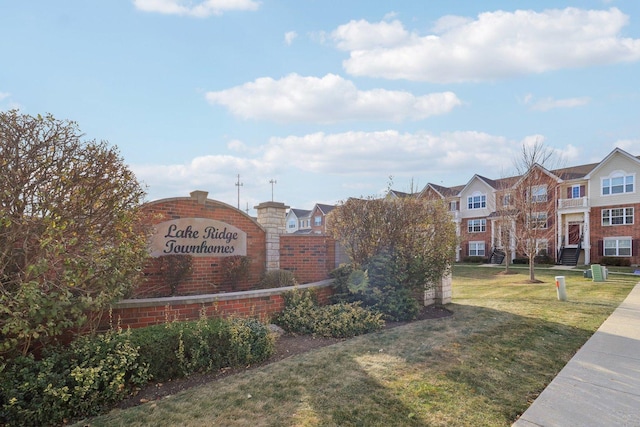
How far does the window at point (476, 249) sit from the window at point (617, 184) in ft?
34.4

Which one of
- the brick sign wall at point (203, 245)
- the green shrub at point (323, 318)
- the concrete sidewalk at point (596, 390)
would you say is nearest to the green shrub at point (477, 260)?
the brick sign wall at point (203, 245)

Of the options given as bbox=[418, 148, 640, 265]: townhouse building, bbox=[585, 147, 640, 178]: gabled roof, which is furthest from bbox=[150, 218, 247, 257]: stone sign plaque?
bbox=[585, 147, 640, 178]: gabled roof

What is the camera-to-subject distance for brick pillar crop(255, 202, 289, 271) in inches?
441

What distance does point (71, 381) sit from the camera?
402 cm

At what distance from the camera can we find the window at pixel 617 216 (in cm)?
2686

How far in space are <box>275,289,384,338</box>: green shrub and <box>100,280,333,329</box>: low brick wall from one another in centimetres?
26

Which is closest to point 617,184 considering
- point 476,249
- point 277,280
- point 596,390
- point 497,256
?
point 497,256

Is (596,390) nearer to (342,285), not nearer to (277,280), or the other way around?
(342,285)

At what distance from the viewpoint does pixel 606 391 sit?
4492mm

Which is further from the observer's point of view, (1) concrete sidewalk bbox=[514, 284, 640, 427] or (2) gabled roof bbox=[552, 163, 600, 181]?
(2) gabled roof bbox=[552, 163, 600, 181]

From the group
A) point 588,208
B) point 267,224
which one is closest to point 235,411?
point 267,224

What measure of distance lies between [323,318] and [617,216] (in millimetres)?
30041

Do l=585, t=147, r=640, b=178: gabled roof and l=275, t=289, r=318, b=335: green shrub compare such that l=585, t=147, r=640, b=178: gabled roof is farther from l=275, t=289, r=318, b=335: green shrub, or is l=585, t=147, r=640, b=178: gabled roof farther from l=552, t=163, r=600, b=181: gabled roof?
l=275, t=289, r=318, b=335: green shrub

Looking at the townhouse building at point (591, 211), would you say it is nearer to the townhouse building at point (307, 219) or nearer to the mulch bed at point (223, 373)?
the mulch bed at point (223, 373)
